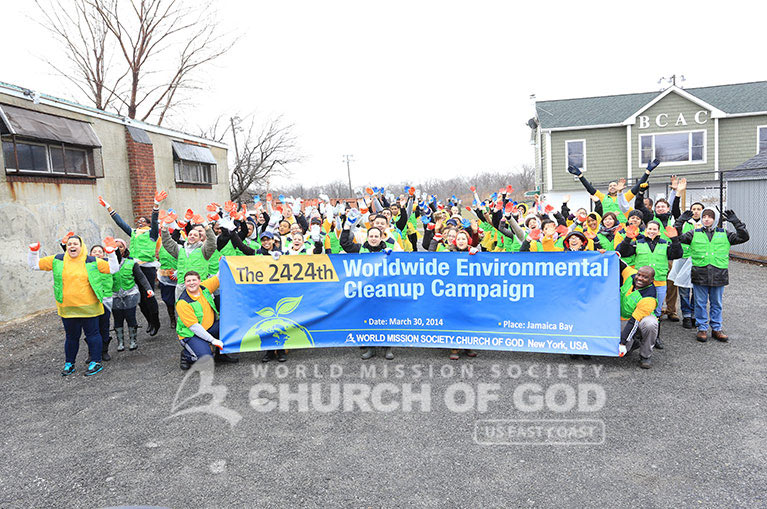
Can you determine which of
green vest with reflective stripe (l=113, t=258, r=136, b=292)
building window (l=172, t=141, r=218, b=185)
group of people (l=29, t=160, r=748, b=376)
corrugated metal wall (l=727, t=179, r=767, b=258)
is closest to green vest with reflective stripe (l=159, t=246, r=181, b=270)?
group of people (l=29, t=160, r=748, b=376)

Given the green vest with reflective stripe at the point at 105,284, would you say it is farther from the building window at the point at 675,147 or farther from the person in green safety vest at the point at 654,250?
the building window at the point at 675,147

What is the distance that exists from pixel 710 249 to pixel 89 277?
24.2 feet

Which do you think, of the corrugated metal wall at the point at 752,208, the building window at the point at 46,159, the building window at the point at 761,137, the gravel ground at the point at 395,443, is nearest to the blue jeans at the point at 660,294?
the gravel ground at the point at 395,443

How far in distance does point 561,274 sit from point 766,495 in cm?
277

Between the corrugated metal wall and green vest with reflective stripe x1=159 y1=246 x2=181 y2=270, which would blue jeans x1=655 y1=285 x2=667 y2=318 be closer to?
green vest with reflective stripe x1=159 y1=246 x2=181 y2=270

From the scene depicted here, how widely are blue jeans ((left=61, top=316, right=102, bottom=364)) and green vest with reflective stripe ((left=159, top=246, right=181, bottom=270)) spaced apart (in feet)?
4.56

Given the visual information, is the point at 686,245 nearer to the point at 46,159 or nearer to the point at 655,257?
the point at 655,257

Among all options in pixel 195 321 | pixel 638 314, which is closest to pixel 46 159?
pixel 195 321

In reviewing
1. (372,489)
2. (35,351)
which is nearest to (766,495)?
(372,489)

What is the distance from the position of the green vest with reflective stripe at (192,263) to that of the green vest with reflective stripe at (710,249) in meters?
6.24

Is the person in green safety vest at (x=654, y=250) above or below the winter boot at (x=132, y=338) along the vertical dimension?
above

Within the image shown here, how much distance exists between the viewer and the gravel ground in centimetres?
317

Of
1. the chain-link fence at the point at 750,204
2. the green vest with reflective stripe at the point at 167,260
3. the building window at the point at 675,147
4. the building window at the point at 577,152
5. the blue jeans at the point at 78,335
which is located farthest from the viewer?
the building window at the point at 577,152

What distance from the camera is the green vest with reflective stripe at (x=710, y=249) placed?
19.7ft
